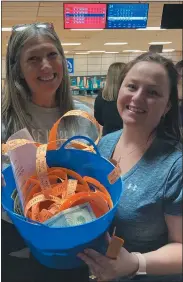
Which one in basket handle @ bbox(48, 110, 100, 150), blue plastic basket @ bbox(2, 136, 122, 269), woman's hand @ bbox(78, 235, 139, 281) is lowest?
woman's hand @ bbox(78, 235, 139, 281)

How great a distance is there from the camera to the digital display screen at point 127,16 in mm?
572

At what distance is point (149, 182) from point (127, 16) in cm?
36

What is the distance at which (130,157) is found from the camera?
56 centimetres

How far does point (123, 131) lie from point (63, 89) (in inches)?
7.1

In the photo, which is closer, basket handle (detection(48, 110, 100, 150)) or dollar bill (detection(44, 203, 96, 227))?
dollar bill (detection(44, 203, 96, 227))

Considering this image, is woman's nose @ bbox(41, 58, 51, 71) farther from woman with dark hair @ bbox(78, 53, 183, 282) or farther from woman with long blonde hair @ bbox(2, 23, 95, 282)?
woman with dark hair @ bbox(78, 53, 183, 282)

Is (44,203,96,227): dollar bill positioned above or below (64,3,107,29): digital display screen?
below

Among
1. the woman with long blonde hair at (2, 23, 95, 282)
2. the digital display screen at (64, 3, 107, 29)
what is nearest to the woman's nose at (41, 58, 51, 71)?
the woman with long blonde hair at (2, 23, 95, 282)

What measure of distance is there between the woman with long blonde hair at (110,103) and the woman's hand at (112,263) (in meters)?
0.26

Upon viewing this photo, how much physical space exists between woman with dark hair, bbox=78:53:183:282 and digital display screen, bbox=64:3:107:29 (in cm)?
14

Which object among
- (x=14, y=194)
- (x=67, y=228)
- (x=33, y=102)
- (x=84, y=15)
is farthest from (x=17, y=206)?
(x=84, y=15)

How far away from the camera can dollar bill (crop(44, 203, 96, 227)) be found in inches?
18.8

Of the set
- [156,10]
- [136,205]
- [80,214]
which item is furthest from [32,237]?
[156,10]

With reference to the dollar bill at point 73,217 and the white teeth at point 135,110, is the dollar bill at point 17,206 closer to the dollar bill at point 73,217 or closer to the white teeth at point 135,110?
the dollar bill at point 73,217
